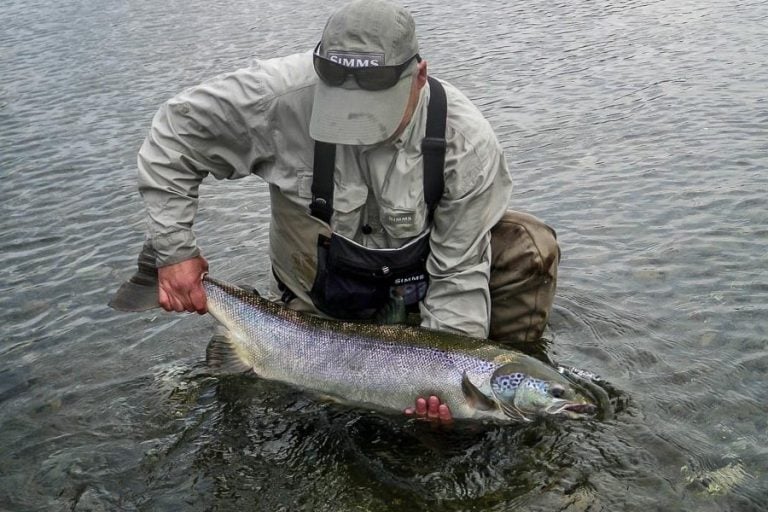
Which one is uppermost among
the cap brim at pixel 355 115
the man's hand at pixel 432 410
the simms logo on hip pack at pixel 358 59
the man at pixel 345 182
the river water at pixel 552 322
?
the simms logo on hip pack at pixel 358 59

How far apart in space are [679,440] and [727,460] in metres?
0.27

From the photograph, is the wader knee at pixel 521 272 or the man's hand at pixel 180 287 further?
the wader knee at pixel 521 272

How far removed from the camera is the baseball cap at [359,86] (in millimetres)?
3990

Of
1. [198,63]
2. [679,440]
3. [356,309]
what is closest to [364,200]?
[356,309]

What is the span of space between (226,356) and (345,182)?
1214 millimetres

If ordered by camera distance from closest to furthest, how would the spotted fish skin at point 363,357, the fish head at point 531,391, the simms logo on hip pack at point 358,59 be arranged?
the simms logo on hip pack at point 358,59 < the fish head at point 531,391 < the spotted fish skin at point 363,357

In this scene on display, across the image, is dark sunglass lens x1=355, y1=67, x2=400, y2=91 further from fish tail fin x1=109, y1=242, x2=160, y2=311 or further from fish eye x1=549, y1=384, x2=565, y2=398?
fish eye x1=549, y1=384, x2=565, y2=398

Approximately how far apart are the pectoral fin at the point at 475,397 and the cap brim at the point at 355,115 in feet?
4.31

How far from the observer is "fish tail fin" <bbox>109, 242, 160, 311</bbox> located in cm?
445

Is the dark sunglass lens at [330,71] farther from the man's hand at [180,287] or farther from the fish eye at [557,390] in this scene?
the fish eye at [557,390]

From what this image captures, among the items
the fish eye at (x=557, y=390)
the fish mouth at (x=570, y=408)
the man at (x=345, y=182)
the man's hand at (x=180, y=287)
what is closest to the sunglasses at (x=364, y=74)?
the man at (x=345, y=182)

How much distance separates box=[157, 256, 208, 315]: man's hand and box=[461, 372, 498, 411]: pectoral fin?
1.51 metres

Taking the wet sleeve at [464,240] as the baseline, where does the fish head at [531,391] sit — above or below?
below

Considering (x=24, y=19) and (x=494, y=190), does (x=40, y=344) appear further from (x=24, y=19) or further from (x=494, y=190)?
(x=24, y=19)
